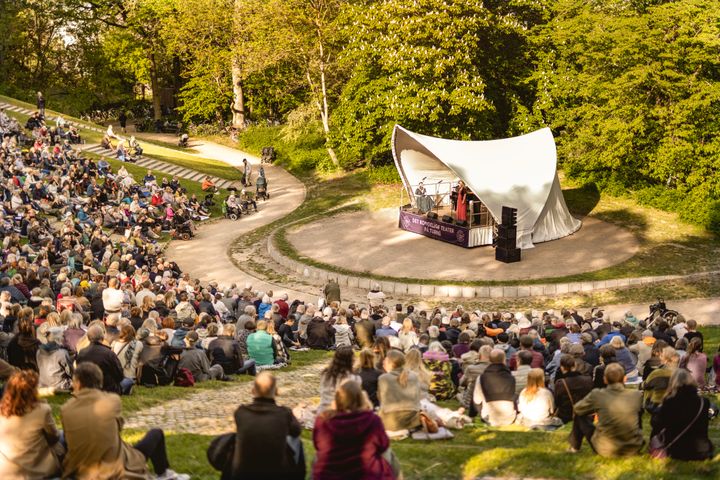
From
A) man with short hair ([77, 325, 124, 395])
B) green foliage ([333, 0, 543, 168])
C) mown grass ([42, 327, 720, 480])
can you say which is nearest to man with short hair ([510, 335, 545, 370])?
mown grass ([42, 327, 720, 480])

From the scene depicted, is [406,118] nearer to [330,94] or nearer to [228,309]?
[330,94]

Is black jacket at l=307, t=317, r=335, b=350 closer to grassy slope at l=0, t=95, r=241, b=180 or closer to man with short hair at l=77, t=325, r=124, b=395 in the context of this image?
man with short hair at l=77, t=325, r=124, b=395

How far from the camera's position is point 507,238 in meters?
27.8

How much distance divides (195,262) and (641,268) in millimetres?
15029

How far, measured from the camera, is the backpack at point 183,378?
43.3ft

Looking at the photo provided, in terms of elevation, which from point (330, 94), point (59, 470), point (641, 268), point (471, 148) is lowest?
point (641, 268)

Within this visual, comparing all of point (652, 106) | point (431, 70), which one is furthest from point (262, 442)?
point (431, 70)

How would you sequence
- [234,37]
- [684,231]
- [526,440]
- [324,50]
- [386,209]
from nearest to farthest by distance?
[526,440] → [684,231] → [386,209] → [324,50] → [234,37]

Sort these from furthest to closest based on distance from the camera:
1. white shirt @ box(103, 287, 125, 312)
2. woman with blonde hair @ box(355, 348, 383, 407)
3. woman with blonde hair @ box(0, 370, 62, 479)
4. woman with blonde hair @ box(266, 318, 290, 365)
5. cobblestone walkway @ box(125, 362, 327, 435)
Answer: white shirt @ box(103, 287, 125, 312) → woman with blonde hair @ box(266, 318, 290, 365) → cobblestone walkway @ box(125, 362, 327, 435) → woman with blonde hair @ box(355, 348, 383, 407) → woman with blonde hair @ box(0, 370, 62, 479)

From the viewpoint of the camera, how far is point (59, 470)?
776cm

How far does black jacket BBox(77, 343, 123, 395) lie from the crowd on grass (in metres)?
0.04

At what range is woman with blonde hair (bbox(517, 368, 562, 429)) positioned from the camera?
10477 millimetres

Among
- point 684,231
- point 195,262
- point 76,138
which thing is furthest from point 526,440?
point 76,138

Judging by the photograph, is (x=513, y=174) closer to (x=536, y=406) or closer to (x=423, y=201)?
(x=423, y=201)
